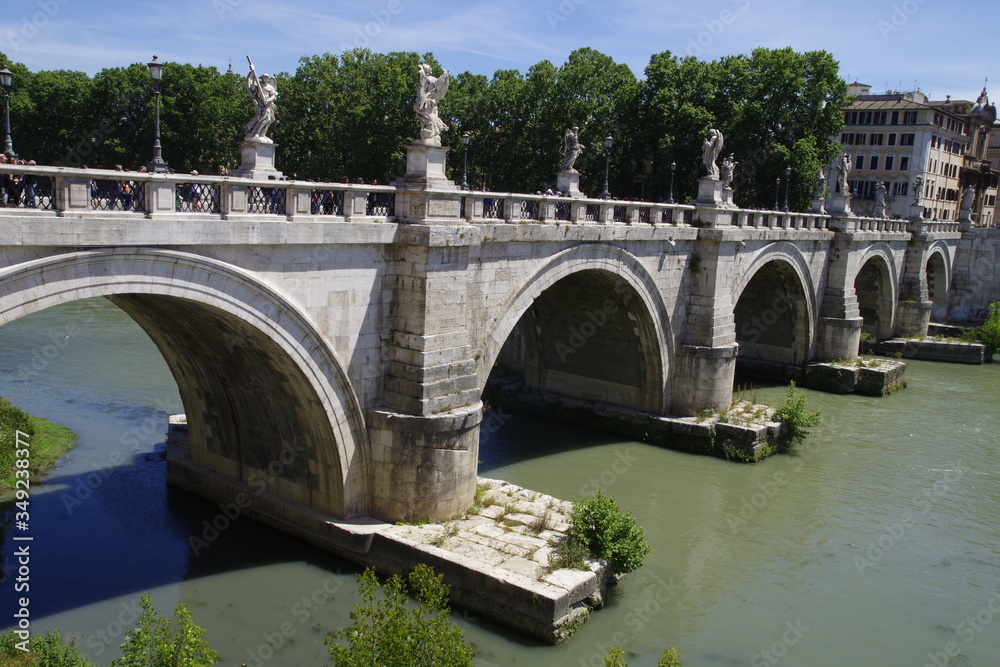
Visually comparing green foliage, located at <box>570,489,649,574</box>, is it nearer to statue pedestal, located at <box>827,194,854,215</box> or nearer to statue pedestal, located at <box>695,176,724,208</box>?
statue pedestal, located at <box>695,176,724,208</box>

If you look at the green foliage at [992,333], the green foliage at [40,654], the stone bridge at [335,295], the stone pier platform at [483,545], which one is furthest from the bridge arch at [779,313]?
the green foliage at [40,654]

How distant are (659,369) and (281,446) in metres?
9.52

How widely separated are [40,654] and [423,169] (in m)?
7.71

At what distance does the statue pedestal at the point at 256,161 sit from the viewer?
38.0 feet

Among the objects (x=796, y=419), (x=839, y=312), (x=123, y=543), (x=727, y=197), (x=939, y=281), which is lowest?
(x=123, y=543)

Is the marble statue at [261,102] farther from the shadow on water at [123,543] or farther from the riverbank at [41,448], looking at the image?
the riverbank at [41,448]

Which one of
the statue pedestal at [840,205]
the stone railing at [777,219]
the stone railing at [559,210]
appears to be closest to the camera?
the stone railing at [559,210]

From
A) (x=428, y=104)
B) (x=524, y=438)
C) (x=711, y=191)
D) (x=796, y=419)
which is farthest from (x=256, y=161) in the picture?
(x=796, y=419)

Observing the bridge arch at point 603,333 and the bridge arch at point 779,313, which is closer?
the bridge arch at point 603,333

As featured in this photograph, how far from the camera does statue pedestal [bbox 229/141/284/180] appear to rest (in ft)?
38.0

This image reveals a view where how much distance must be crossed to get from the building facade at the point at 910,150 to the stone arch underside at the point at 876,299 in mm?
18279

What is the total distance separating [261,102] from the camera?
1161 centimetres

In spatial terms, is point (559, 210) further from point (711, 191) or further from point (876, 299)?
point (876, 299)

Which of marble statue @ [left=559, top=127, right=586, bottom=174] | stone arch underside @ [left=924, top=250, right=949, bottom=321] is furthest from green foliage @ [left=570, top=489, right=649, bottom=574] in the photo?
stone arch underside @ [left=924, top=250, right=949, bottom=321]
